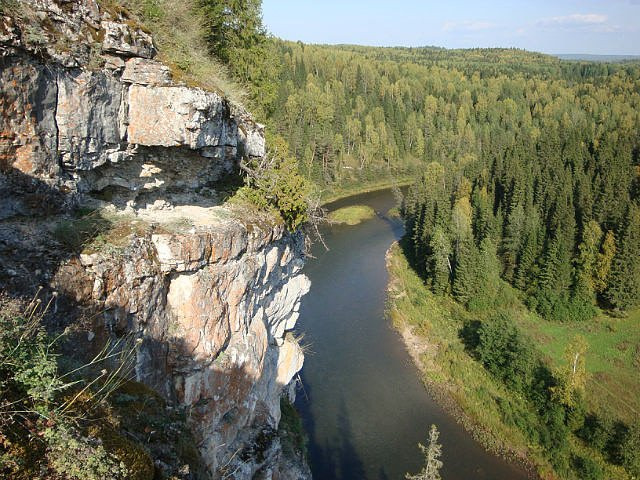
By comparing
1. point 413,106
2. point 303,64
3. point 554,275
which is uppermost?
point 303,64

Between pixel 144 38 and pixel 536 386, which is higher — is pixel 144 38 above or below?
above

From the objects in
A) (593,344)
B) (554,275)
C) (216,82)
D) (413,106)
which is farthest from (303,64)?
(216,82)

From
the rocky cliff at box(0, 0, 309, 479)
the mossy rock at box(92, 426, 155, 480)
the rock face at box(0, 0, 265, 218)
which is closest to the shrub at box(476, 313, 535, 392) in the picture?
the rocky cliff at box(0, 0, 309, 479)

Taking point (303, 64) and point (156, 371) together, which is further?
point (303, 64)

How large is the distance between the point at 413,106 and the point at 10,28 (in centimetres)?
9285

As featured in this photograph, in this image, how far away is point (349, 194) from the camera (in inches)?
2418

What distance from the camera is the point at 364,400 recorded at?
23094 mm

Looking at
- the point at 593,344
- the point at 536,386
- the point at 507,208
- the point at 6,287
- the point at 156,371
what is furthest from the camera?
the point at 507,208

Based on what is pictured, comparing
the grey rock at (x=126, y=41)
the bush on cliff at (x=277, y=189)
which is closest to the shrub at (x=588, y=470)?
the bush on cliff at (x=277, y=189)

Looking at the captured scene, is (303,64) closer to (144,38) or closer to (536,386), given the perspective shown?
(536,386)

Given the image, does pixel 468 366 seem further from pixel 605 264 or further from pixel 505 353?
pixel 605 264

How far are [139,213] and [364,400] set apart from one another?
17.1 m

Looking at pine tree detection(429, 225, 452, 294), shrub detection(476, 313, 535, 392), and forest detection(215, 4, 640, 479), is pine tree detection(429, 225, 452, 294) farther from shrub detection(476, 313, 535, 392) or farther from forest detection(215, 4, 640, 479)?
shrub detection(476, 313, 535, 392)

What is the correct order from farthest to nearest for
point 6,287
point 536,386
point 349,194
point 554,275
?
1. point 349,194
2. point 554,275
3. point 536,386
4. point 6,287
